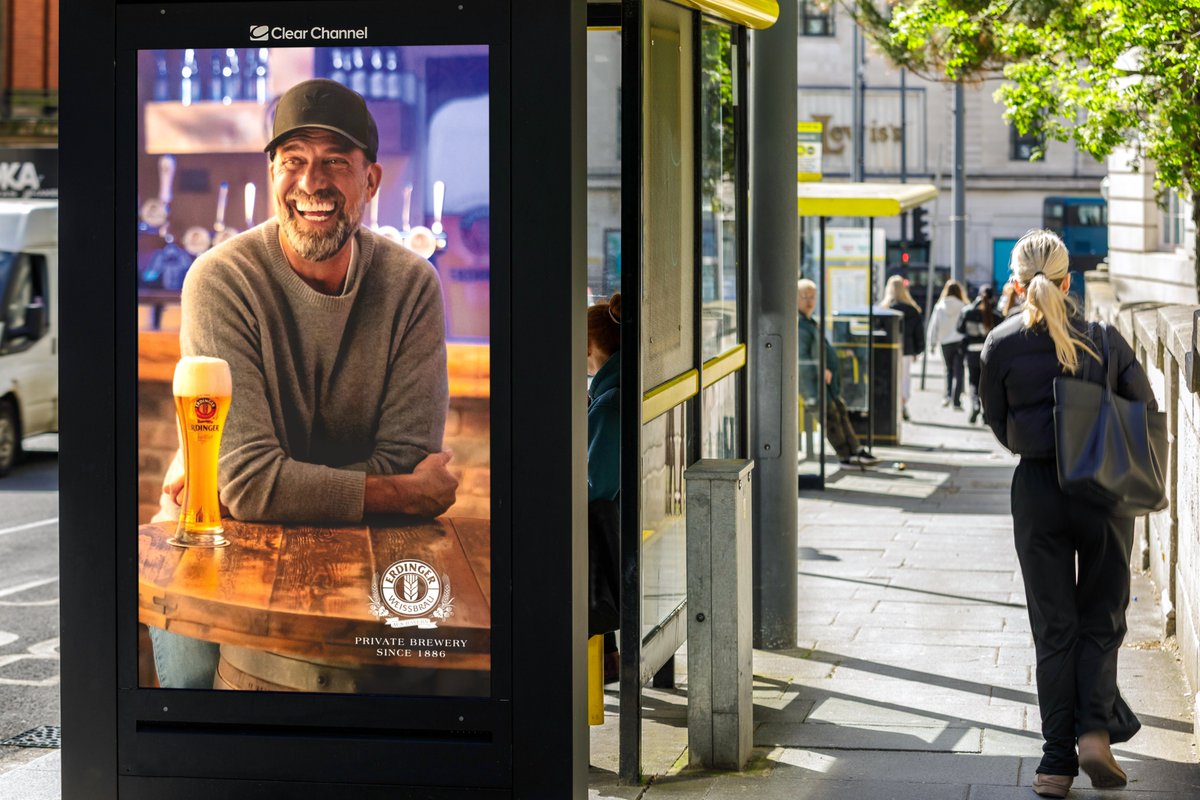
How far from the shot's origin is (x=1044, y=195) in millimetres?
57938

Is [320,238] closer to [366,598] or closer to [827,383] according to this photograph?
[366,598]

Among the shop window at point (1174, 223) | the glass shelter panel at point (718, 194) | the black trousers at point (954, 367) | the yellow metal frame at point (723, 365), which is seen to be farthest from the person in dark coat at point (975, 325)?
the glass shelter panel at point (718, 194)

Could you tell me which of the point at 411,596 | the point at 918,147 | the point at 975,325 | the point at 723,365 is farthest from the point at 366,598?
the point at 918,147

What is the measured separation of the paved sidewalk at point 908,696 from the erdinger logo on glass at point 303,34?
2.67 metres

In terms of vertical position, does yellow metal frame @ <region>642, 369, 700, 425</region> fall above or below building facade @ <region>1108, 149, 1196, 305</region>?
below

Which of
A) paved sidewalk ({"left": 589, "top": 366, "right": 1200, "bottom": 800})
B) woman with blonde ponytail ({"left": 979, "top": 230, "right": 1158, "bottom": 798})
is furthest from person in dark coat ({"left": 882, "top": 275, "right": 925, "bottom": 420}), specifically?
woman with blonde ponytail ({"left": 979, "top": 230, "right": 1158, "bottom": 798})

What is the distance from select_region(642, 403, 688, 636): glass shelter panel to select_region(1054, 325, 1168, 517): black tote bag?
1.43 meters

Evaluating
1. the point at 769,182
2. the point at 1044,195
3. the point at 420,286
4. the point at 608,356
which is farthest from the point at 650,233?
the point at 1044,195

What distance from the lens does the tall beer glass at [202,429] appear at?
14.6 ft

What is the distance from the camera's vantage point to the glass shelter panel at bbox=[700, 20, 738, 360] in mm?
6676

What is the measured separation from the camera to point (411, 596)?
4.43m

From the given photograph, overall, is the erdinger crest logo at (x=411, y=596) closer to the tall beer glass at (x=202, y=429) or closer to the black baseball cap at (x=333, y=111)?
the tall beer glass at (x=202, y=429)

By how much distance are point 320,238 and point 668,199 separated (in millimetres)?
1888

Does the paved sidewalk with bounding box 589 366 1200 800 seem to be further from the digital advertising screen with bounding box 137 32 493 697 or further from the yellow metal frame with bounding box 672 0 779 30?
the yellow metal frame with bounding box 672 0 779 30
